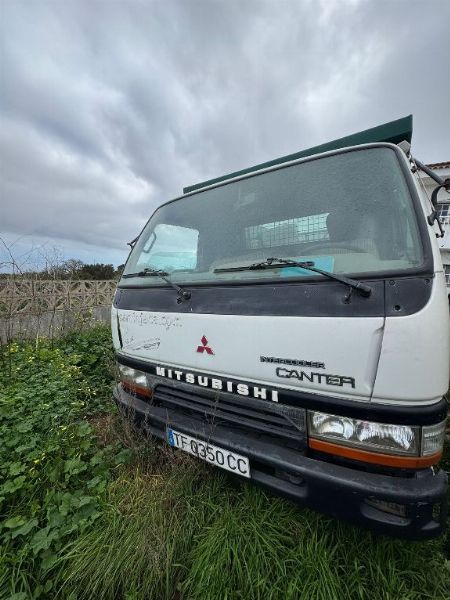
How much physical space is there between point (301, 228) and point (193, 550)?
2.00m

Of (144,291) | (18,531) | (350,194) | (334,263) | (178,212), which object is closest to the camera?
(334,263)

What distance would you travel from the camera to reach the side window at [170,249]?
227 cm

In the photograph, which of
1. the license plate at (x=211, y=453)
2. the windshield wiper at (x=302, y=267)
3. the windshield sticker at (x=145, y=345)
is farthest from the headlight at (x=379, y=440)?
the windshield sticker at (x=145, y=345)

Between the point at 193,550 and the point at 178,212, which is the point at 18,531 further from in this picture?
the point at 178,212

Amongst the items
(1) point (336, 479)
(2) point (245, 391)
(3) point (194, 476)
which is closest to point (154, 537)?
(3) point (194, 476)

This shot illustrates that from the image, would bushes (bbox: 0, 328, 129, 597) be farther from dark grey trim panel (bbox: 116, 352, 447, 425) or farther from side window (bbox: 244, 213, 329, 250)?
side window (bbox: 244, 213, 329, 250)

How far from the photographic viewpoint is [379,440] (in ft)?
4.04

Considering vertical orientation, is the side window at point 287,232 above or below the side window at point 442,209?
below

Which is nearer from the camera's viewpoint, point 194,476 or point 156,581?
point 156,581

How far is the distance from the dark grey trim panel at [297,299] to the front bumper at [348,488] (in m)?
0.69

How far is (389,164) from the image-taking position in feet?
5.12

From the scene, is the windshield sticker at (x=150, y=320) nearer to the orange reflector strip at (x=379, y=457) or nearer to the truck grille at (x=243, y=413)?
the truck grille at (x=243, y=413)

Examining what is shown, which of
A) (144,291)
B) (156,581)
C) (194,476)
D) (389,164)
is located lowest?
(156,581)

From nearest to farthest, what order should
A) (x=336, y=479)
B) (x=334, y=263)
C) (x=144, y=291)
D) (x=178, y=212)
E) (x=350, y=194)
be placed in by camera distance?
(x=336, y=479)
(x=334, y=263)
(x=350, y=194)
(x=144, y=291)
(x=178, y=212)
